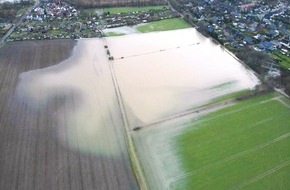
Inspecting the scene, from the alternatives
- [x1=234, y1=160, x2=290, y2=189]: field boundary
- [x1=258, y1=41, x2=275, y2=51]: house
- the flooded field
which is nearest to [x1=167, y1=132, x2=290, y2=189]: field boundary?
the flooded field

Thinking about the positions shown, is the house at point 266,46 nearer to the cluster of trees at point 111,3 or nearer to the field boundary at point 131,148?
the field boundary at point 131,148

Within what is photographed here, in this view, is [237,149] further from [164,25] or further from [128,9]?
[128,9]

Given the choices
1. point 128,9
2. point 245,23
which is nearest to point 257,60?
point 245,23

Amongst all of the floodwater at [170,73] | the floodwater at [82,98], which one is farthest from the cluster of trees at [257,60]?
the floodwater at [82,98]

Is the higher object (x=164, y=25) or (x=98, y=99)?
(x=164, y=25)

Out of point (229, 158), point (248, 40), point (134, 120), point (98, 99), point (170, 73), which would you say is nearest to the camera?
point (229, 158)

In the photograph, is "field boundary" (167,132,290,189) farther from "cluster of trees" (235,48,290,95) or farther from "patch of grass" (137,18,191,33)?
"patch of grass" (137,18,191,33)

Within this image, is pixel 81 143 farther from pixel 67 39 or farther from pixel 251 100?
pixel 67 39
